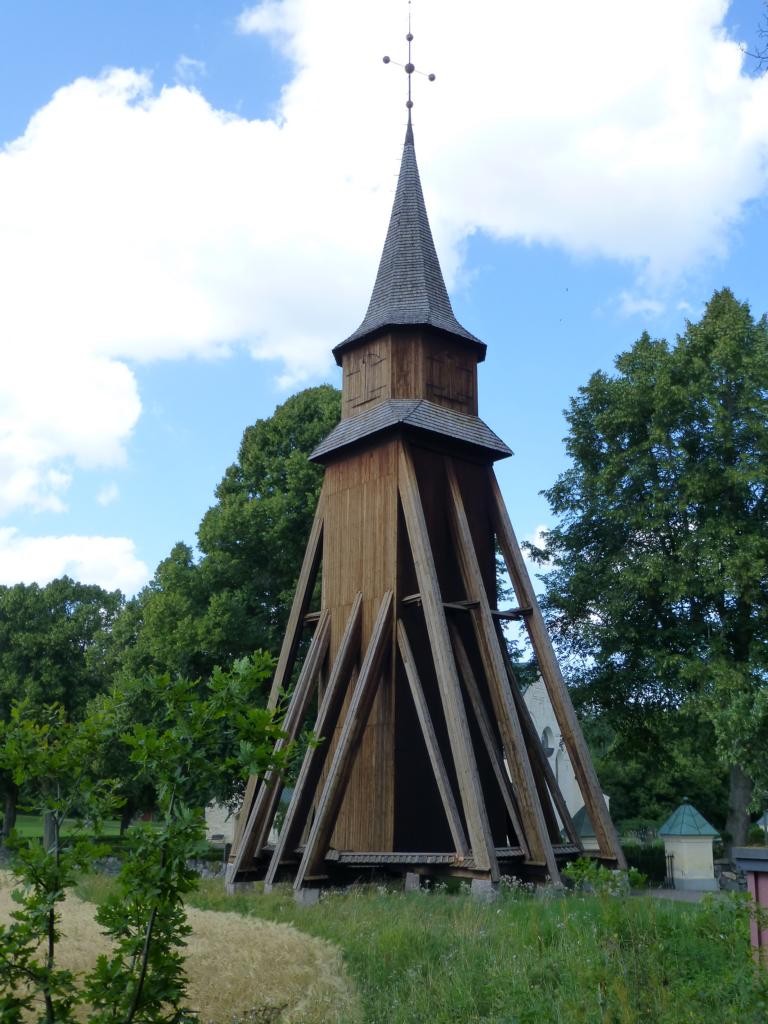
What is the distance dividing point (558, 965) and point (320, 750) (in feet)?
27.9

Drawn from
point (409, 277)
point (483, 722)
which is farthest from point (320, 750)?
point (409, 277)

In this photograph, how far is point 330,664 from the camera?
1808 cm

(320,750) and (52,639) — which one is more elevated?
(52,639)

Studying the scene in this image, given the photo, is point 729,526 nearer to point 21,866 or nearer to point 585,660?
point 585,660

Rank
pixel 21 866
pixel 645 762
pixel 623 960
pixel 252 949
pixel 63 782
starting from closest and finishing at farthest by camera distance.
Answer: pixel 21 866 → pixel 63 782 → pixel 623 960 → pixel 252 949 → pixel 645 762

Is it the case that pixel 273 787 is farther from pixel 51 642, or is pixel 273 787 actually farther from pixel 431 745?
pixel 51 642

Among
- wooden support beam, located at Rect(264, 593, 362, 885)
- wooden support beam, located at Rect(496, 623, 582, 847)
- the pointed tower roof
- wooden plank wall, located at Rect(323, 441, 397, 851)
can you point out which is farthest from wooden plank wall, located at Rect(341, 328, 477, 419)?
wooden support beam, located at Rect(496, 623, 582, 847)

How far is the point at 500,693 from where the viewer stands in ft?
52.6

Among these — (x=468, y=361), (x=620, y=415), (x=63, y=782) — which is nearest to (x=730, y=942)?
(x=63, y=782)

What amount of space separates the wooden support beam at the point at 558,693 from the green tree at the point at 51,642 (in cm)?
2250

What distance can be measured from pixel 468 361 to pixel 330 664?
650 centimetres

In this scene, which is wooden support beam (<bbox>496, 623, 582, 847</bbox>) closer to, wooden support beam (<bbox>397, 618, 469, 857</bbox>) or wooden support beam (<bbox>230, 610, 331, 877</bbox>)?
wooden support beam (<bbox>397, 618, 469, 857</bbox>)

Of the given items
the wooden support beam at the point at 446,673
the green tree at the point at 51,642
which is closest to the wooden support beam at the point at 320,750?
the wooden support beam at the point at 446,673

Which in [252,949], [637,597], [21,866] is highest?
[637,597]
